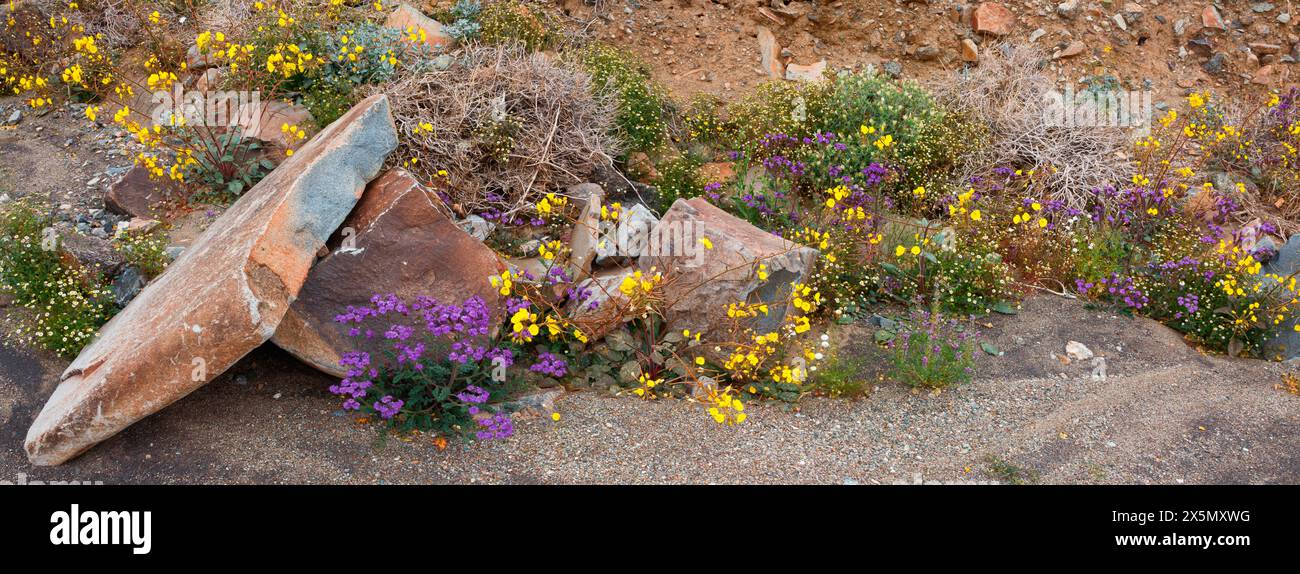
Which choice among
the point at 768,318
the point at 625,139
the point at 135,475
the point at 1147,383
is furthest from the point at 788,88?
the point at 135,475

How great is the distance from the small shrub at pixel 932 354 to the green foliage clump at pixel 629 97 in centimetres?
251

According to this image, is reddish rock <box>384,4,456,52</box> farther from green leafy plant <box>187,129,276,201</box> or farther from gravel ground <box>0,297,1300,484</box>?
gravel ground <box>0,297,1300,484</box>

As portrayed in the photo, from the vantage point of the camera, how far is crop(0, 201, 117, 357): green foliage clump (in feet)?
15.7

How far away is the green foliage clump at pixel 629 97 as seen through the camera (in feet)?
21.7

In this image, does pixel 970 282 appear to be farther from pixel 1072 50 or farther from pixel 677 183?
pixel 1072 50

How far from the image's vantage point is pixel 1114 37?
8.03 meters

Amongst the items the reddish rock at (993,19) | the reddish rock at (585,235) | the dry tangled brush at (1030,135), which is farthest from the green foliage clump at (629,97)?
the reddish rock at (993,19)

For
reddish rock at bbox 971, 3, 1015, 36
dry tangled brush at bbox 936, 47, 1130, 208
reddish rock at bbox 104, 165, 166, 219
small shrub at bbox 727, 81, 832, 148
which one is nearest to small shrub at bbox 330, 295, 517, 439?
reddish rock at bbox 104, 165, 166, 219

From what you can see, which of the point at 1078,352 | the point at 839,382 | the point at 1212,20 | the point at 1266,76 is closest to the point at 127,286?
the point at 839,382

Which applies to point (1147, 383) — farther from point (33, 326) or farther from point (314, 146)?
point (33, 326)

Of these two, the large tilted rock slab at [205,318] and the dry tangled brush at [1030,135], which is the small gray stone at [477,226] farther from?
the dry tangled brush at [1030,135]

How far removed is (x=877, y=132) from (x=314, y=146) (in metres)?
3.72

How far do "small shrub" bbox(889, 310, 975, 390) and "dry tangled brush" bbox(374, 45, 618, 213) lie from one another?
2.39 meters

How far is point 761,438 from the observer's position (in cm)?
418
